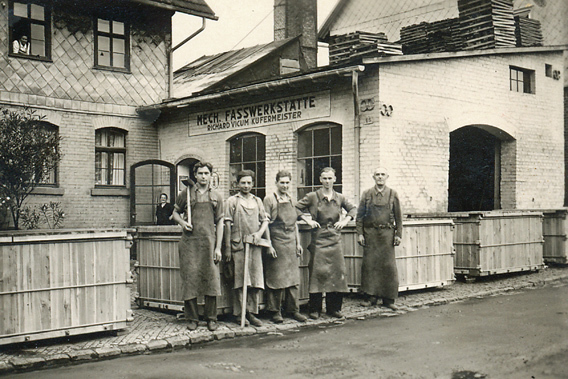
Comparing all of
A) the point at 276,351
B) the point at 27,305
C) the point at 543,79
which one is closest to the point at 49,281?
the point at 27,305

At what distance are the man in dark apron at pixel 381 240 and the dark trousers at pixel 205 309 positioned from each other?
2.46 metres

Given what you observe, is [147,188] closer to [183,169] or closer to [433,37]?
[183,169]

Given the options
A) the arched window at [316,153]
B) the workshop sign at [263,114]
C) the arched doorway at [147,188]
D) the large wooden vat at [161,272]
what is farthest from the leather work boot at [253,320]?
the arched doorway at [147,188]

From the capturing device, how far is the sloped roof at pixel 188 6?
53.3 feet

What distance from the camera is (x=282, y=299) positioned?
26.4 feet

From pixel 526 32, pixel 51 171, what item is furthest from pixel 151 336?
pixel 526 32

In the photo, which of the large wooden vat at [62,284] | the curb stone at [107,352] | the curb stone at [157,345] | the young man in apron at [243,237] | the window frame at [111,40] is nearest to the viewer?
the curb stone at [107,352]

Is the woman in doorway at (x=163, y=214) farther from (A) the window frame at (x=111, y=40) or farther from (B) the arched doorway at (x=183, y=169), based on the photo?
(A) the window frame at (x=111, y=40)

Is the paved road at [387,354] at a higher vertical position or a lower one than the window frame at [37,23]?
lower

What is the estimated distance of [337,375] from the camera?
521 centimetres

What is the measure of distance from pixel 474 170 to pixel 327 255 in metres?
8.23

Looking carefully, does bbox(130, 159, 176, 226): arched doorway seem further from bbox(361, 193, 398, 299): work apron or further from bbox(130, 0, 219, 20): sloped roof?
bbox(361, 193, 398, 299): work apron

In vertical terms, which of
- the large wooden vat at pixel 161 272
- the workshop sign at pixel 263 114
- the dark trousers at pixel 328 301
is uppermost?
the workshop sign at pixel 263 114

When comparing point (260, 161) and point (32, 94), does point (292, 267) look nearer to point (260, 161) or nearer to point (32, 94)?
point (260, 161)
